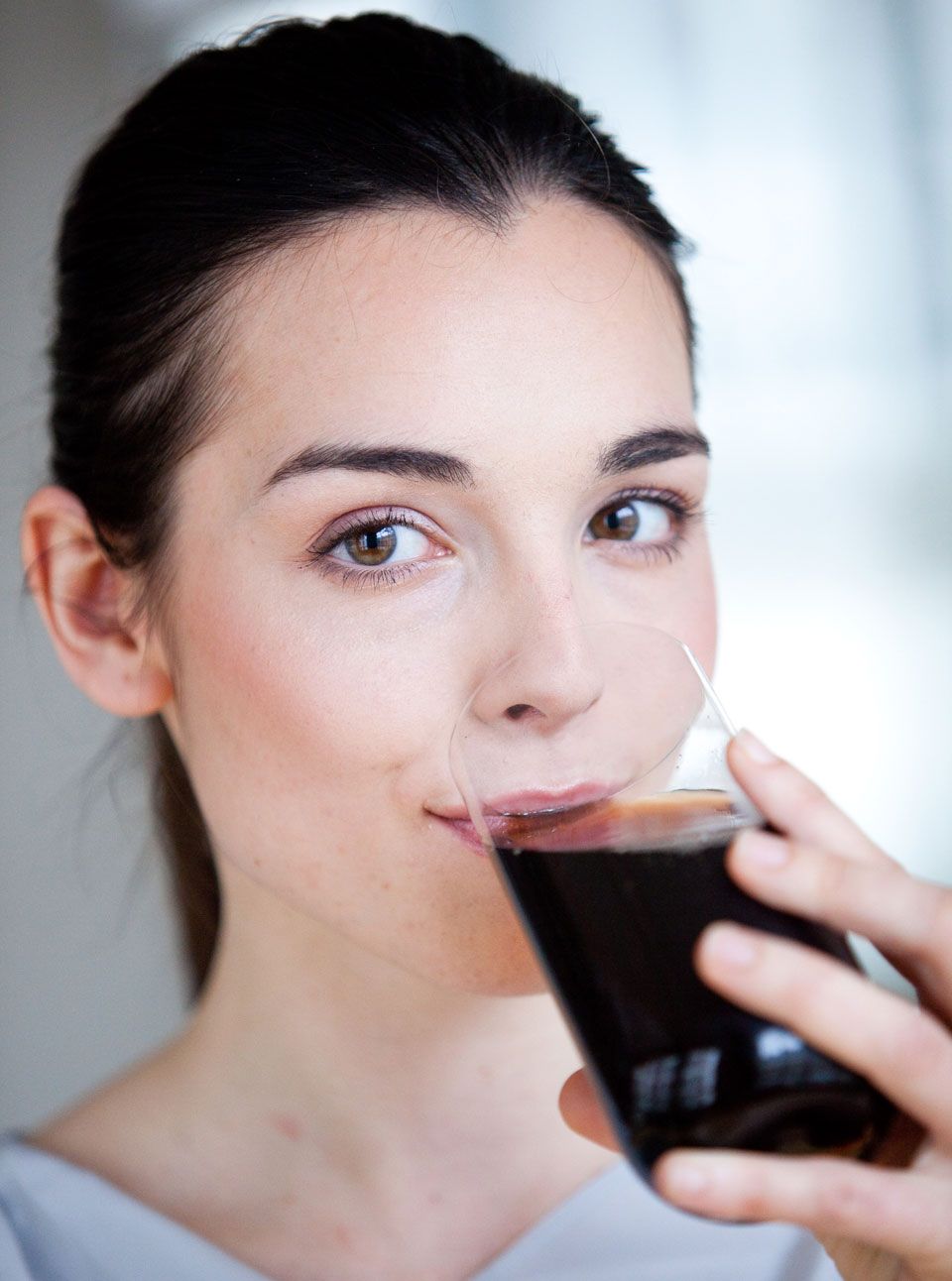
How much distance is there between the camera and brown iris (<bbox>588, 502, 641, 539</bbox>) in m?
1.30

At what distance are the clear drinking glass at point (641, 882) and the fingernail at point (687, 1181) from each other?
3 centimetres

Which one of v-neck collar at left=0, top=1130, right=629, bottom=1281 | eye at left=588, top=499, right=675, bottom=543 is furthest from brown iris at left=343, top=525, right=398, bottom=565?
v-neck collar at left=0, top=1130, right=629, bottom=1281

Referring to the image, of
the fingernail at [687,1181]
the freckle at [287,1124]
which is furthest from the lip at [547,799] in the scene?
the freckle at [287,1124]

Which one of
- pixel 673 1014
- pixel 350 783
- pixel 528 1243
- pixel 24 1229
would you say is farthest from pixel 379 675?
pixel 24 1229

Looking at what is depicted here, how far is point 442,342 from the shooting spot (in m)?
1.10

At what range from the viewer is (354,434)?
109 centimetres

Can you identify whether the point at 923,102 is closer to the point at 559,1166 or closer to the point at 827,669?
the point at 827,669

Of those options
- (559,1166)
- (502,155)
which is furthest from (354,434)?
(559,1166)

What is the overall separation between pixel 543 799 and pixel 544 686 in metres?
0.09

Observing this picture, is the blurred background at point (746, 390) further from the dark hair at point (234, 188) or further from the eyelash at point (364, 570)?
the eyelash at point (364, 570)

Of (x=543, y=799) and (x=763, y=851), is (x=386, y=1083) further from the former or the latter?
(x=763, y=851)

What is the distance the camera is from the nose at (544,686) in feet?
2.84

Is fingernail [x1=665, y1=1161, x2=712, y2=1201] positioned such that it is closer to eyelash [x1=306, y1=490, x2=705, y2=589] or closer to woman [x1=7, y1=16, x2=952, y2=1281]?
woman [x1=7, y1=16, x2=952, y2=1281]

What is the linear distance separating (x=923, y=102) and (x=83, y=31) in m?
1.88
